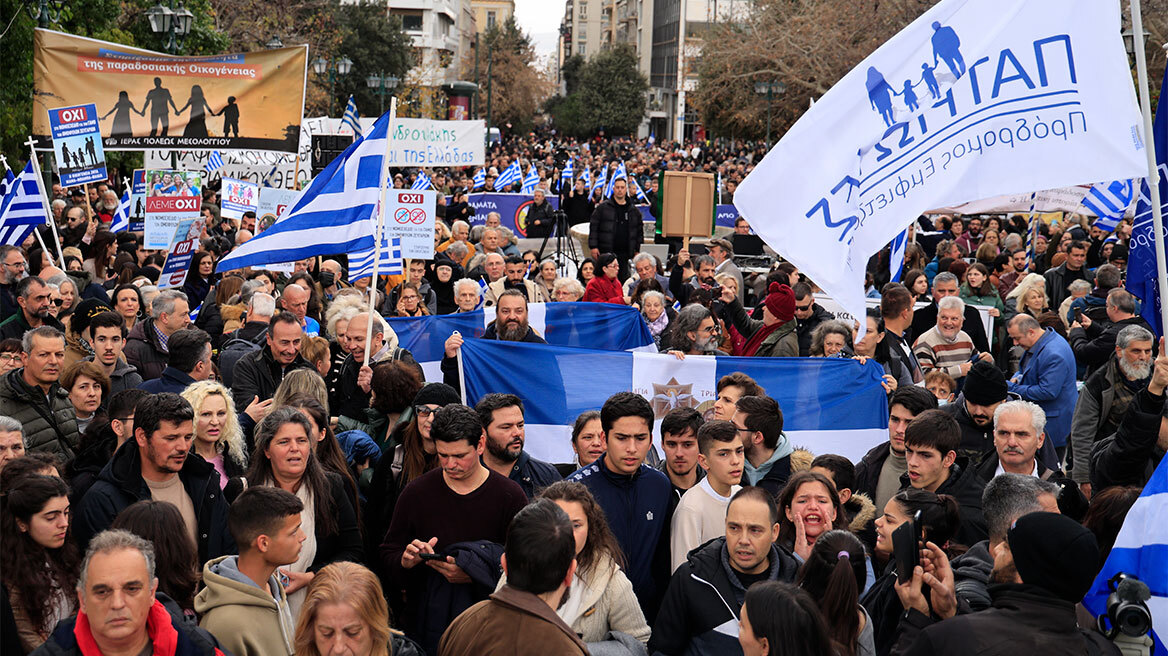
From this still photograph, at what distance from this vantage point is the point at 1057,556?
144 inches

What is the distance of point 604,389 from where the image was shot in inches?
325

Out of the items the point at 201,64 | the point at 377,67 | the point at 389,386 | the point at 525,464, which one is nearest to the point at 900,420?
the point at 525,464

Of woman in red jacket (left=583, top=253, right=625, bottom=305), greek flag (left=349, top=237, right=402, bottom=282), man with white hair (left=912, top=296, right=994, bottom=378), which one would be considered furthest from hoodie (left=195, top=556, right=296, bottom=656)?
woman in red jacket (left=583, top=253, right=625, bottom=305)

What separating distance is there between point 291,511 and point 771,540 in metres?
1.78

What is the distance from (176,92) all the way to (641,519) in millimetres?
10396

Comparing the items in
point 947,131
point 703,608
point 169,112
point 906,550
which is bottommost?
point 703,608

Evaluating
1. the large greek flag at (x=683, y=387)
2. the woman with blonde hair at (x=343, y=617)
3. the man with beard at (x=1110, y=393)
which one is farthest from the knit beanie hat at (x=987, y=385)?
the woman with blonde hair at (x=343, y=617)

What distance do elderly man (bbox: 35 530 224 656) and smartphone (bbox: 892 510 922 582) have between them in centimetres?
233

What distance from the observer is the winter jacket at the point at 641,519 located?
543cm

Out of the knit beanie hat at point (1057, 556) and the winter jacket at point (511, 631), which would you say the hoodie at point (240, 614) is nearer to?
the winter jacket at point (511, 631)

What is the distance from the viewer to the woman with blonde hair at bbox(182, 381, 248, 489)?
5.92m

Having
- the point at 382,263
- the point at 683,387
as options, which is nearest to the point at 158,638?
the point at 683,387

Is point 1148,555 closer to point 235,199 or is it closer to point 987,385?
point 987,385

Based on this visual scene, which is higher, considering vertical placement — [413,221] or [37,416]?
[413,221]
